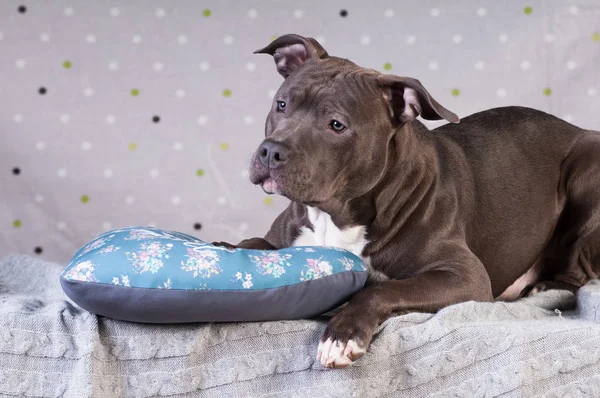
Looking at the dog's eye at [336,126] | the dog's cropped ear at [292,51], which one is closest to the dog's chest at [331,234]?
the dog's eye at [336,126]

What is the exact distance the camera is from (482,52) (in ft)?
13.7

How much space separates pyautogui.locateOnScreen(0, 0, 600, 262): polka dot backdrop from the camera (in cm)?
415

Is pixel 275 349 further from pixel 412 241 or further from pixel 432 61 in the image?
pixel 432 61

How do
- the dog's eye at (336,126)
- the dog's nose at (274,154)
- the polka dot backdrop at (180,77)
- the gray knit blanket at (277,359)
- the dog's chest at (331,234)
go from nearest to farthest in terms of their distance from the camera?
1. the gray knit blanket at (277,359)
2. the dog's nose at (274,154)
3. the dog's eye at (336,126)
4. the dog's chest at (331,234)
5. the polka dot backdrop at (180,77)

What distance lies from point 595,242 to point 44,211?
2532 mm

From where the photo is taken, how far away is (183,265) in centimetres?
224

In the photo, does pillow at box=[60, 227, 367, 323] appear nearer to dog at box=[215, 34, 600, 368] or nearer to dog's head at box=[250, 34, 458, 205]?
dog at box=[215, 34, 600, 368]

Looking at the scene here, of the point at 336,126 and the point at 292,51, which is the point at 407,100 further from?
the point at 292,51

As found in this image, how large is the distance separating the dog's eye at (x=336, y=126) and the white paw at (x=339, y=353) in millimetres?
678

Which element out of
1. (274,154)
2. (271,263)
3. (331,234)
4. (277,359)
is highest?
(274,154)

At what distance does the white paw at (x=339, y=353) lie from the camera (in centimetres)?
219

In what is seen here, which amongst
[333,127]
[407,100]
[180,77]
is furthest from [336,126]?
[180,77]

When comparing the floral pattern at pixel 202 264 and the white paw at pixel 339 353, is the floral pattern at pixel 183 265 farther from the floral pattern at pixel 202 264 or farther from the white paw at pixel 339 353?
the white paw at pixel 339 353

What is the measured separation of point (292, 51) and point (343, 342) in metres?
1.13
